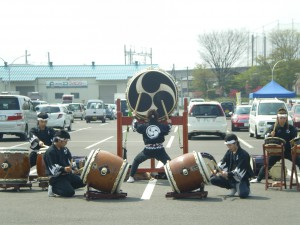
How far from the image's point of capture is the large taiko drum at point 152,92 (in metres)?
16.6

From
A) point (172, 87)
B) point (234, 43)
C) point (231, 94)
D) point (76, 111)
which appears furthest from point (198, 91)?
point (172, 87)

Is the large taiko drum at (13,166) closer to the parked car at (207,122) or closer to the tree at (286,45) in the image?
the parked car at (207,122)

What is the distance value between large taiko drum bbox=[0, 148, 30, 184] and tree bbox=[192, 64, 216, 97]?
90.6m

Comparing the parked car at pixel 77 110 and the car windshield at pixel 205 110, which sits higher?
the car windshield at pixel 205 110

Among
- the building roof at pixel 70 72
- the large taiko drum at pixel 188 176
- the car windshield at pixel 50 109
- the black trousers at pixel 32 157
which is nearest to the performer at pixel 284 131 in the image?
the large taiko drum at pixel 188 176

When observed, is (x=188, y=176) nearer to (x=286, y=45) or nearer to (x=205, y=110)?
(x=205, y=110)

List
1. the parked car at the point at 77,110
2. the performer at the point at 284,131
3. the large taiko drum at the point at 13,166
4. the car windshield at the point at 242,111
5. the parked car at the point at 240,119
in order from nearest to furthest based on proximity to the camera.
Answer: the large taiko drum at the point at 13,166, the performer at the point at 284,131, the parked car at the point at 240,119, the car windshield at the point at 242,111, the parked car at the point at 77,110

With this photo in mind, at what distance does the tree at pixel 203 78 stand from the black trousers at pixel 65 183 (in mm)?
91406

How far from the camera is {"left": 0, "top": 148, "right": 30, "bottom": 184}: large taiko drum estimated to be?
13.6 m

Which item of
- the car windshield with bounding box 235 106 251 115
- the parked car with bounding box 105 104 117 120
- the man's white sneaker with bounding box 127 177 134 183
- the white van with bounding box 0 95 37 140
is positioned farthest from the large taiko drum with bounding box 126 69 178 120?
the parked car with bounding box 105 104 117 120

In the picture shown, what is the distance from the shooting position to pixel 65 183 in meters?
12.8

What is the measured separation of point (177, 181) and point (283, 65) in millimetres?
84866

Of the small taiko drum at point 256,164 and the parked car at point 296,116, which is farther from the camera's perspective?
the parked car at point 296,116

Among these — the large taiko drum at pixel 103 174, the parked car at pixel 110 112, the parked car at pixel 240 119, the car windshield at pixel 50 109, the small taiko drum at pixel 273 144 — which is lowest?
the parked car at pixel 110 112
